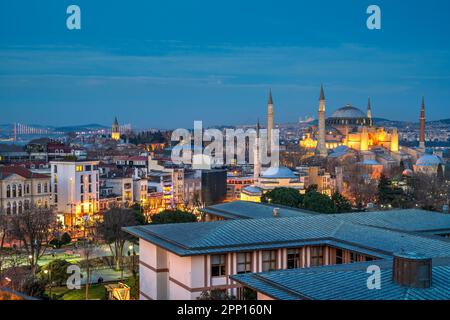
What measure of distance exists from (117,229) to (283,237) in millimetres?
10838

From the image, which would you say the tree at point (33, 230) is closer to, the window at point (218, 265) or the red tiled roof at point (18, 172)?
the red tiled roof at point (18, 172)

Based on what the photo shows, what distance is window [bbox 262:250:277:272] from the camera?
15.4 metres

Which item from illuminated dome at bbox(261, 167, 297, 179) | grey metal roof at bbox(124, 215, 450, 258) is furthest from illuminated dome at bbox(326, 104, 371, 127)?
grey metal roof at bbox(124, 215, 450, 258)

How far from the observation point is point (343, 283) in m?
9.98

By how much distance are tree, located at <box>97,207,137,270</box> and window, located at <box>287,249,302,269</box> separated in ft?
31.5

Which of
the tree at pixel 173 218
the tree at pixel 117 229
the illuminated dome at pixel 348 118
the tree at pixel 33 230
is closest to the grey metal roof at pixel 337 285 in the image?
the tree at pixel 117 229

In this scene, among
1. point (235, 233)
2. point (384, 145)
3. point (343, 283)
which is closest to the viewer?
point (343, 283)

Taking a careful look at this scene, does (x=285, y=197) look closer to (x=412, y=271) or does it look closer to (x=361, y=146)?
(x=412, y=271)

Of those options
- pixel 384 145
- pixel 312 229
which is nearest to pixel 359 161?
pixel 384 145

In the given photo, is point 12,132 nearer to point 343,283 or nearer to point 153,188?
point 153,188

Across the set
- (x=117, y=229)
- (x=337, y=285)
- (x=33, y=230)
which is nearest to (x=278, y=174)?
(x=117, y=229)

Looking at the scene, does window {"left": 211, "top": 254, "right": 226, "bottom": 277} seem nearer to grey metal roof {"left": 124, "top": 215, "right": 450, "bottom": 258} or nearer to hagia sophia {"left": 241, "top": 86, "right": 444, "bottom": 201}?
grey metal roof {"left": 124, "top": 215, "right": 450, "bottom": 258}

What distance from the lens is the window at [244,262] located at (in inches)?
598
